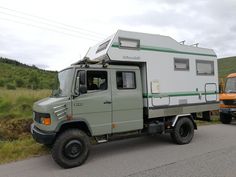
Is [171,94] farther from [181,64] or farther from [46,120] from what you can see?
[46,120]

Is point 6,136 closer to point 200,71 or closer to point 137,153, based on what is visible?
Answer: point 137,153

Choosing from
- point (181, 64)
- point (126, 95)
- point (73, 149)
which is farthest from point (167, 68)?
point (73, 149)

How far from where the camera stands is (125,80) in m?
6.47

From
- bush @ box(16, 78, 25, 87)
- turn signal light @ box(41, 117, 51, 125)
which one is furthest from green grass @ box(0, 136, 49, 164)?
bush @ box(16, 78, 25, 87)

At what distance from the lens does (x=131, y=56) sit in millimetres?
6473

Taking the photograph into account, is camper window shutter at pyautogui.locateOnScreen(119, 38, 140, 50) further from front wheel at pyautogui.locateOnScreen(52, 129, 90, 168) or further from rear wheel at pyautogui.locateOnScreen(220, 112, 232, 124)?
rear wheel at pyautogui.locateOnScreen(220, 112, 232, 124)

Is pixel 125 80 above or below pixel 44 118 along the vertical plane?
above

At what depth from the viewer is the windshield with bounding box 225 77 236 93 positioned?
38.1ft

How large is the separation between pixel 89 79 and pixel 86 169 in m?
2.26

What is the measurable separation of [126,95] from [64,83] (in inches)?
69.8

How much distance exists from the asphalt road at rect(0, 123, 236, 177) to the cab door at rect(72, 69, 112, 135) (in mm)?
938

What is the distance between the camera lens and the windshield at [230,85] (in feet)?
38.1

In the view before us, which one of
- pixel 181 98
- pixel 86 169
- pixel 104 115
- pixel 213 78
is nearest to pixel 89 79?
pixel 104 115

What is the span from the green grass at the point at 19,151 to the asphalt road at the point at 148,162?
416 millimetres
